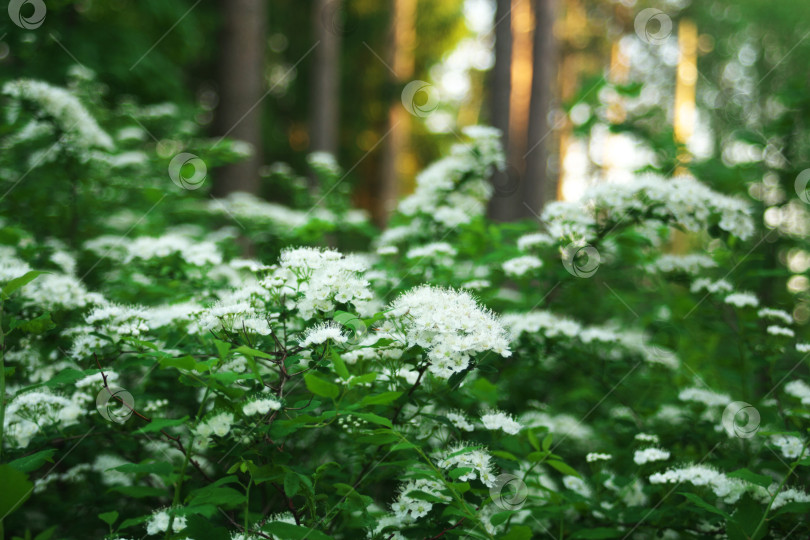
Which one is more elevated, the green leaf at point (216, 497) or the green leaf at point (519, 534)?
the green leaf at point (216, 497)

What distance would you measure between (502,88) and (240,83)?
3.40 meters

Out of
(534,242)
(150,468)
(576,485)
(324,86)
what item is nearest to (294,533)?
(150,468)

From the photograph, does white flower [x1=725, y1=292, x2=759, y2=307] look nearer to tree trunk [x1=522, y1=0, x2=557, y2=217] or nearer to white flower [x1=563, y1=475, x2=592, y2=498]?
white flower [x1=563, y1=475, x2=592, y2=498]

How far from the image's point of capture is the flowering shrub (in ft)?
5.64

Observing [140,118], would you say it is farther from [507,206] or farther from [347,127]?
[347,127]

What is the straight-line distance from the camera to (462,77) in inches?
547

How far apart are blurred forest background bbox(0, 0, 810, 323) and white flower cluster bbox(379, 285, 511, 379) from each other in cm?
190

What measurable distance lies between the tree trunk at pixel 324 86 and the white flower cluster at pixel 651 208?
6.73 meters

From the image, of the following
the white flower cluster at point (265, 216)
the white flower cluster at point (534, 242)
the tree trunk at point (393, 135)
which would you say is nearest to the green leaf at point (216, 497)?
the white flower cluster at point (534, 242)

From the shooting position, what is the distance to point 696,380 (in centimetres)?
345

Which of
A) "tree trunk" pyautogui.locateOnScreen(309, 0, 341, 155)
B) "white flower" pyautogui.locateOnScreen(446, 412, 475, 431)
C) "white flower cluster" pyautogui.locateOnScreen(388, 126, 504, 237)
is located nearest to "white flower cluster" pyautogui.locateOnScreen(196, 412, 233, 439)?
"white flower" pyautogui.locateOnScreen(446, 412, 475, 431)

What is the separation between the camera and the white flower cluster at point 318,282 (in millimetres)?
1838

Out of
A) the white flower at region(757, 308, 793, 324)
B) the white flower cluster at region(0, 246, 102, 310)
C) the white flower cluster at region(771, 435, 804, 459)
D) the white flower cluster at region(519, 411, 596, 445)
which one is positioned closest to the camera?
the white flower cluster at region(771, 435, 804, 459)

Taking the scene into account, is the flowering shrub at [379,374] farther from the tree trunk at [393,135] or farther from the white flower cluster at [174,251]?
the tree trunk at [393,135]
